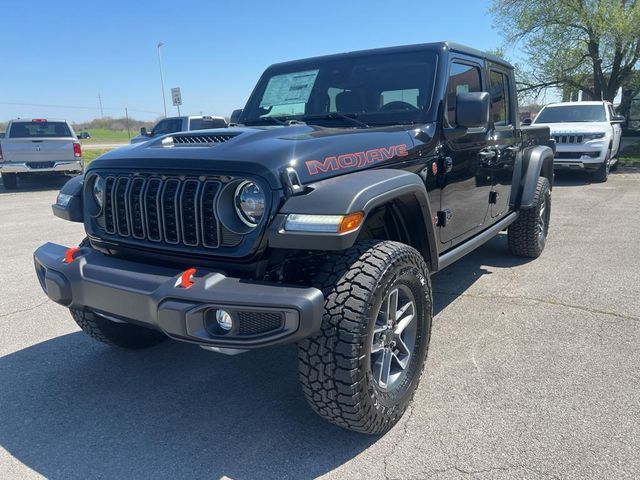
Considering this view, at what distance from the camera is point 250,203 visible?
90.4 inches

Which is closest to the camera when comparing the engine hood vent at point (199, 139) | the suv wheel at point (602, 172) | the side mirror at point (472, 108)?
the engine hood vent at point (199, 139)

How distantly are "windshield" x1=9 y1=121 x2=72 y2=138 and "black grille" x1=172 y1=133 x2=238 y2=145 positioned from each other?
12238 mm

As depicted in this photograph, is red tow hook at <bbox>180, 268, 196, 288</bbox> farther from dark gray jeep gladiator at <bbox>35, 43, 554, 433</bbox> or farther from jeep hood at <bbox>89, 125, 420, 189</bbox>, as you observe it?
jeep hood at <bbox>89, 125, 420, 189</bbox>

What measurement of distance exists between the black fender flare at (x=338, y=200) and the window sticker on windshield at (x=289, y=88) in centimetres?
150

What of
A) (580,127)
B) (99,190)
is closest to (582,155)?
(580,127)

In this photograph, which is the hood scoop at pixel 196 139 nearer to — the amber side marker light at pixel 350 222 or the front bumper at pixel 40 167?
the amber side marker light at pixel 350 222

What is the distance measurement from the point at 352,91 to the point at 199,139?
1.38 m

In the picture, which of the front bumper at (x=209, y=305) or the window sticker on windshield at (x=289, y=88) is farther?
the window sticker on windshield at (x=289, y=88)

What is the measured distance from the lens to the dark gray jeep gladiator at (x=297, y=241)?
212cm

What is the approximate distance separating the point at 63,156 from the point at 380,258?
12.5m

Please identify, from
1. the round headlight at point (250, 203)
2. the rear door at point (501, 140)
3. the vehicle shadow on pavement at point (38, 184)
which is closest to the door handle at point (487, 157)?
the rear door at point (501, 140)

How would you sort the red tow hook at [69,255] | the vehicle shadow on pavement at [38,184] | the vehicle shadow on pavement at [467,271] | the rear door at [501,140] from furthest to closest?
the vehicle shadow on pavement at [38,184] → the vehicle shadow on pavement at [467,271] → the rear door at [501,140] → the red tow hook at [69,255]

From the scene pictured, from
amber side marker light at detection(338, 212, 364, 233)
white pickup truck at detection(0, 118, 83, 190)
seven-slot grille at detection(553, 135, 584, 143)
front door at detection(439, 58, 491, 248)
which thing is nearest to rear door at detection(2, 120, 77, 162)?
white pickup truck at detection(0, 118, 83, 190)

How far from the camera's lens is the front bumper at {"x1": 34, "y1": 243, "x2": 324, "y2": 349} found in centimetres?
202
